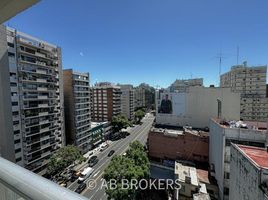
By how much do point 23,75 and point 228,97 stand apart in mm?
22988

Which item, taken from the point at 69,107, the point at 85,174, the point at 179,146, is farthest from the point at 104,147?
the point at 179,146

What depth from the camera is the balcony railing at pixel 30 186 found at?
1.72 ft

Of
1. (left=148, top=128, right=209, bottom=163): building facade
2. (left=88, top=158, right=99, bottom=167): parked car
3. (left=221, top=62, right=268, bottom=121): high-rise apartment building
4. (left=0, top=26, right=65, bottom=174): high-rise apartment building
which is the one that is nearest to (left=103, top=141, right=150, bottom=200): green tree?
(left=148, top=128, right=209, bottom=163): building facade

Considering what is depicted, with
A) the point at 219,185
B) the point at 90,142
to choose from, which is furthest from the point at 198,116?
the point at 90,142

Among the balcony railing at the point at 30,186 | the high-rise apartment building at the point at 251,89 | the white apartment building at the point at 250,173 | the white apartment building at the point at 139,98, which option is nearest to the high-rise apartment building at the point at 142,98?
the white apartment building at the point at 139,98

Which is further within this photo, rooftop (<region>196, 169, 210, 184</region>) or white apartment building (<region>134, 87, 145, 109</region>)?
white apartment building (<region>134, 87, 145, 109</region>)

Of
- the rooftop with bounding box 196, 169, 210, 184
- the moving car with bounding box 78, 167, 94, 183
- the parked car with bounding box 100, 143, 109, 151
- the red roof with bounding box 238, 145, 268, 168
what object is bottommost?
the moving car with bounding box 78, 167, 94, 183

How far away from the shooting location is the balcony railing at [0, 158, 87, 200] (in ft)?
1.72

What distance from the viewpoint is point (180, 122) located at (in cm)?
2406

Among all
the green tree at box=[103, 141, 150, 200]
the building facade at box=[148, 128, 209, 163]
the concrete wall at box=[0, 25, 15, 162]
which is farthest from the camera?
the building facade at box=[148, 128, 209, 163]

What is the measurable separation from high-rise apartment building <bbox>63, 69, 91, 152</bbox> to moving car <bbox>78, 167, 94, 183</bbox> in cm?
451

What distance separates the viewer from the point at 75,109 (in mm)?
20000

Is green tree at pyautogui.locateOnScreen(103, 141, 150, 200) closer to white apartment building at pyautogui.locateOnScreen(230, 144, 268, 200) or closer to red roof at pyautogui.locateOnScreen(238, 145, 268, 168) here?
white apartment building at pyautogui.locateOnScreen(230, 144, 268, 200)

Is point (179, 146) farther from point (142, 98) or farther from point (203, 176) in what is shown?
point (142, 98)
